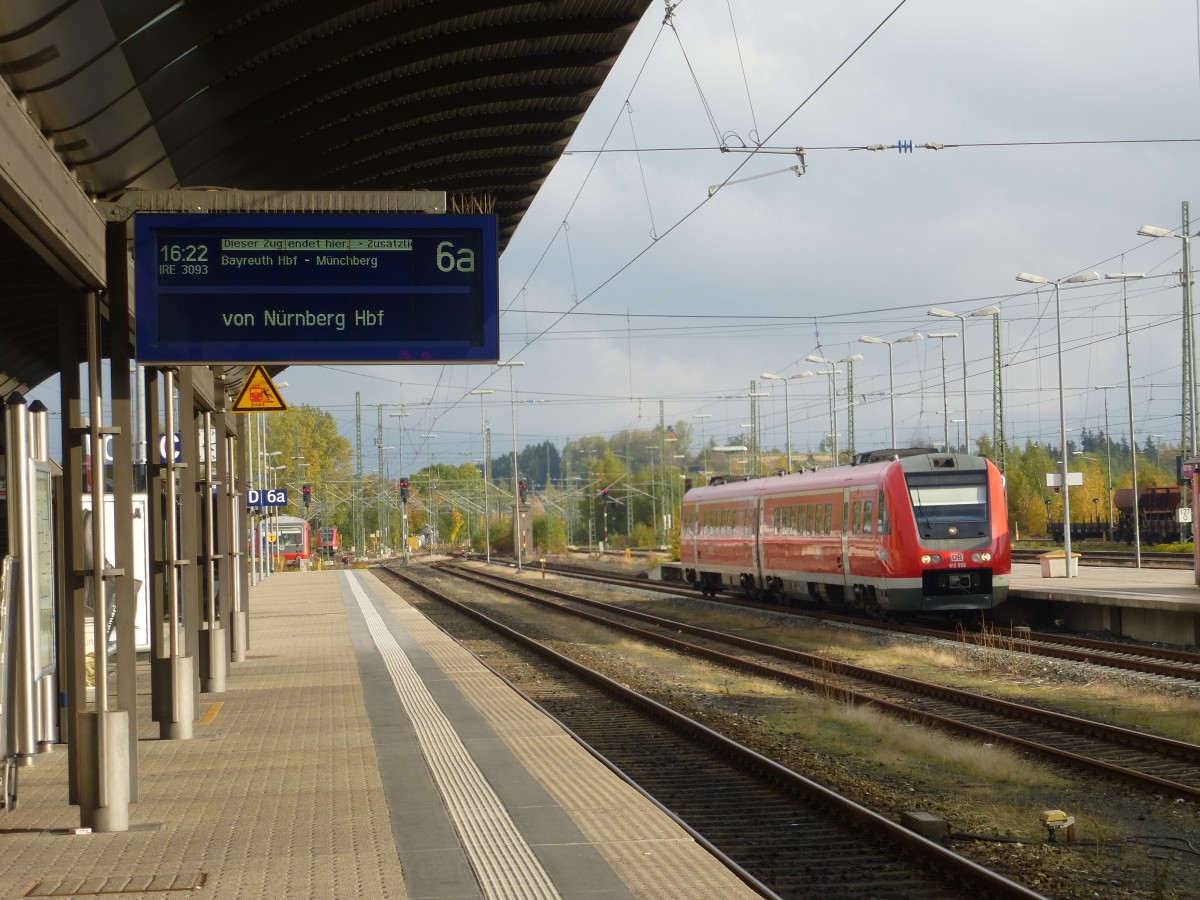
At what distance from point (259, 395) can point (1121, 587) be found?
17543 millimetres

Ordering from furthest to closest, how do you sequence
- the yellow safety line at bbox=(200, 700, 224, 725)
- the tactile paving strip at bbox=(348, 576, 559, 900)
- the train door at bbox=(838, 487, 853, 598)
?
the train door at bbox=(838, 487, 853, 598) < the yellow safety line at bbox=(200, 700, 224, 725) < the tactile paving strip at bbox=(348, 576, 559, 900)

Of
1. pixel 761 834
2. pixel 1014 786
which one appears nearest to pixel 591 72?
pixel 761 834

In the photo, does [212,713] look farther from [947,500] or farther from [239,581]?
[947,500]

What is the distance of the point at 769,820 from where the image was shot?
9859 millimetres

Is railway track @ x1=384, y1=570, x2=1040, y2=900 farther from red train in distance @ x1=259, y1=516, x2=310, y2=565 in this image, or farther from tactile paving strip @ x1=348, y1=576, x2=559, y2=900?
red train in distance @ x1=259, y1=516, x2=310, y2=565

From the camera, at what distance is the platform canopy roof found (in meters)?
7.13

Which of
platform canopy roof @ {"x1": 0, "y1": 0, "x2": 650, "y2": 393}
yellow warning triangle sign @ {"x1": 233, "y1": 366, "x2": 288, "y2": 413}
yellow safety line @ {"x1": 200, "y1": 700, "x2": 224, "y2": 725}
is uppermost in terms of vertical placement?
platform canopy roof @ {"x1": 0, "y1": 0, "x2": 650, "y2": 393}

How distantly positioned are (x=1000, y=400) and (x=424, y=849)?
40.9m

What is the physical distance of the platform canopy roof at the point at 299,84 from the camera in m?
7.13

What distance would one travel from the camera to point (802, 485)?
2967cm

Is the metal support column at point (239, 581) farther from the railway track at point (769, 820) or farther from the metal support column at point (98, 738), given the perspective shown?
the metal support column at point (98, 738)

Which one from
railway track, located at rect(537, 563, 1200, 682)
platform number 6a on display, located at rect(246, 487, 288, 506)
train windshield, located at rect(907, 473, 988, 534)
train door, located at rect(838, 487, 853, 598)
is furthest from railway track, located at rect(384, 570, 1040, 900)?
platform number 6a on display, located at rect(246, 487, 288, 506)

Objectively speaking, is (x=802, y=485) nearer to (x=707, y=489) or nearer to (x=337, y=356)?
(x=707, y=489)

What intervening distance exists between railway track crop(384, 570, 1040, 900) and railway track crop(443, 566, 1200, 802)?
93.8 inches
